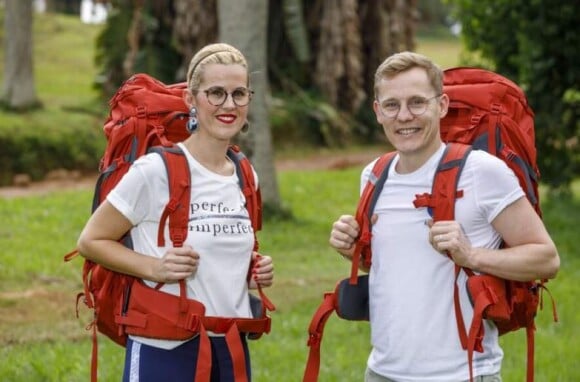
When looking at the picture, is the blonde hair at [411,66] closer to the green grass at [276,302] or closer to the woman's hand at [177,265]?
the woman's hand at [177,265]

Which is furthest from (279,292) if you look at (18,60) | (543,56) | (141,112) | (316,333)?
(18,60)

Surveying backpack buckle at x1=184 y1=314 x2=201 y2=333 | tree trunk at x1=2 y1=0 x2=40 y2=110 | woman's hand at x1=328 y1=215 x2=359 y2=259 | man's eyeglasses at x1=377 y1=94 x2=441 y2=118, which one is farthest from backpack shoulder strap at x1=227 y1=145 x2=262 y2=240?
tree trunk at x1=2 y1=0 x2=40 y2=110

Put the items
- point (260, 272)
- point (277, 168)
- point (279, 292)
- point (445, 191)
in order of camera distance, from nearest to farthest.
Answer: point (445, 191) < point (260, 272) < point (279, 292) < point (277, 168)

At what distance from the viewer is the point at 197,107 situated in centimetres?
443

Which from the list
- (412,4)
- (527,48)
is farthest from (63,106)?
(527,48)

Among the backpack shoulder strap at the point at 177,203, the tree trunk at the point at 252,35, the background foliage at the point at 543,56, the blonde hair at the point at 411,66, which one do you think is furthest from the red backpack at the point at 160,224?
the background foliage at the point at 543,56

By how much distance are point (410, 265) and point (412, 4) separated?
20.9 meters

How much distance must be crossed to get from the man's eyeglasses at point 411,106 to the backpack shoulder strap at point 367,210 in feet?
0.77

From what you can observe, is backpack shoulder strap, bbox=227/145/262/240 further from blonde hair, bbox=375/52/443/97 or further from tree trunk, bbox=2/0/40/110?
tree trunk, bbox=2/0/40/110

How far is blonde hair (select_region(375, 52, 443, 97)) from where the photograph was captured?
419cm

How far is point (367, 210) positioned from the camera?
14.1 feet

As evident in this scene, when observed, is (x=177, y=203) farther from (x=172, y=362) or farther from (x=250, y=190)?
(x=172, y=362)

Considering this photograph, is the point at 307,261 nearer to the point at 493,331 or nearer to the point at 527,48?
the point at 527,48

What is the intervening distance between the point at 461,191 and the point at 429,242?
210 millimetres
